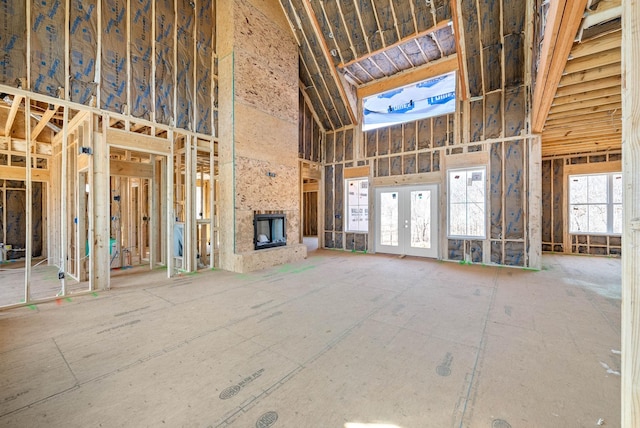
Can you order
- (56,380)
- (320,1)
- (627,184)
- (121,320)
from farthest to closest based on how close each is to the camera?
1. (320,1)
2. (121,320)
3. (56,380)
4. (627,184)

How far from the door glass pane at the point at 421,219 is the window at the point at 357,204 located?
1554 mm

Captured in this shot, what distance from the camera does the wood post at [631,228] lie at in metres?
1.08

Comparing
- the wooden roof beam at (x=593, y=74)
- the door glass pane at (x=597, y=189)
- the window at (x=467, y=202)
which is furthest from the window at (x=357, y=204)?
the door glass pane at (x=597, y=189)

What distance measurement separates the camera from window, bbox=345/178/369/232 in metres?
8.91

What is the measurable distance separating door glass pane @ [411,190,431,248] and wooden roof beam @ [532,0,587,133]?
3.80 m

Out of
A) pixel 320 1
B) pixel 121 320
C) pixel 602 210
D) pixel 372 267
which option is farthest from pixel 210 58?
pixel 602 210

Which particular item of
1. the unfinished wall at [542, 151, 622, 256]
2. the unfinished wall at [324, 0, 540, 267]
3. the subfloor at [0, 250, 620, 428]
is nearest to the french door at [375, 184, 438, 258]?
the unfinished wall at [324, 0, 540, 267]

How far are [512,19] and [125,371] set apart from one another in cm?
873

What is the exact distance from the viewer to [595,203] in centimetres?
832

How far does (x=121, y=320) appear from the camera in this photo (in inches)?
126

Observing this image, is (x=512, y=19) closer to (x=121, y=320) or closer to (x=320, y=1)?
(x=320, y=1)

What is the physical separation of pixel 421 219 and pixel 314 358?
6.41m

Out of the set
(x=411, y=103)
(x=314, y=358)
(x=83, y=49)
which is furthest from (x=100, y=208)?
(x=411, y=103)

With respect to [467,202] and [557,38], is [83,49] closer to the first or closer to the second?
[557,38]
